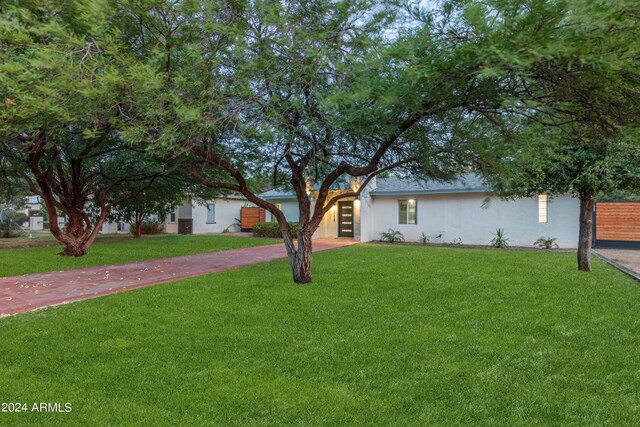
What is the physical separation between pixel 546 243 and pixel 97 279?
16.4 m

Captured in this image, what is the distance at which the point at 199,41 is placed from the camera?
6.34 meters

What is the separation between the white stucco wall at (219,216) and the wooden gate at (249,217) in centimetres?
95

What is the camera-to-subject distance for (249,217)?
98.7ft

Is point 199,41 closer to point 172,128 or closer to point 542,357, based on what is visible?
point 172,128

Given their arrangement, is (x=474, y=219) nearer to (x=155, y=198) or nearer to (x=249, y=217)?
(x=155, y=198)

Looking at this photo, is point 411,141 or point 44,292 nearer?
point 411,141

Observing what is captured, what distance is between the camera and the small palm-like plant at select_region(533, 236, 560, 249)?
54.6 ft

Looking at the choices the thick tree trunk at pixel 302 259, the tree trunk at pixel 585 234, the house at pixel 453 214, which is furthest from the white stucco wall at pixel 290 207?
the tree trunk at pixel 585 234

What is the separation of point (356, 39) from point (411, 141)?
226 cm

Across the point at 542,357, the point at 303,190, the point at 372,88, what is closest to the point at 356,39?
the point at 372,88

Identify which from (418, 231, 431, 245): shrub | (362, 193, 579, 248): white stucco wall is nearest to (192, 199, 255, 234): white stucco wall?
(362, 193, 579, 248): white stucco wall

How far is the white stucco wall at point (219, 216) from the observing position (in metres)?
29.5

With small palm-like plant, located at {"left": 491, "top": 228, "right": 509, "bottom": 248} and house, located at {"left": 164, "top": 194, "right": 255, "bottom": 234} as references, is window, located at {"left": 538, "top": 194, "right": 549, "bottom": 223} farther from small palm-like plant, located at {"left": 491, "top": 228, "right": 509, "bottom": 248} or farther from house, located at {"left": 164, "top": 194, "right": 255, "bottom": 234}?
house, located at {"left": 164, "top": 194, "right": 255, "bottom": 234}

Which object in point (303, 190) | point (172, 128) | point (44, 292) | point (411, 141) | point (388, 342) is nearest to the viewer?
point (388, 342)
